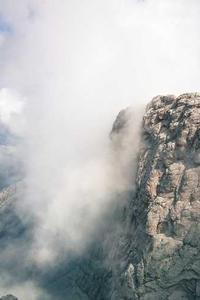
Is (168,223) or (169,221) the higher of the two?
(169,221)

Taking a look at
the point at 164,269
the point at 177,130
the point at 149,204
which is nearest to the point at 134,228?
the point at 149,204

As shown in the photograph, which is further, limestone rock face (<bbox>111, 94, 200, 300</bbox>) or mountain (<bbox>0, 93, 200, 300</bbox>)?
mountain (<bbox>0, 93, 200, 300</bbox>)

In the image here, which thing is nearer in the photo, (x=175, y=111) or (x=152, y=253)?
(x=152, y=253)

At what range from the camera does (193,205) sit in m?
168

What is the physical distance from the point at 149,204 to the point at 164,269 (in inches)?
1035

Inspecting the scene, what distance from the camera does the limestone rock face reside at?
16300cm

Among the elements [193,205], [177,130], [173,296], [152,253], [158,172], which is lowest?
[173,296]

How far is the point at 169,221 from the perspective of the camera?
172 meters

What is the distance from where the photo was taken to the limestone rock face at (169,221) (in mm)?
163000

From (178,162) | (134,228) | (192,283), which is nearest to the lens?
(192,283)

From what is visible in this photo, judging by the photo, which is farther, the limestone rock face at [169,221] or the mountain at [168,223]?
the mountain at [168,223]

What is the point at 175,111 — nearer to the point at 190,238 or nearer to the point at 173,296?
the point at 190,238

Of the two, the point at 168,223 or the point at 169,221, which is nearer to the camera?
the point at 169,221

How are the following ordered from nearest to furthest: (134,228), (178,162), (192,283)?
(192,283) < (178,162) < (134,228)
